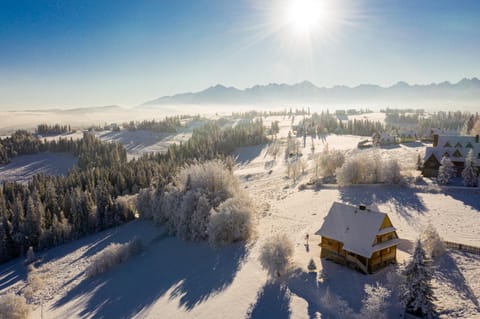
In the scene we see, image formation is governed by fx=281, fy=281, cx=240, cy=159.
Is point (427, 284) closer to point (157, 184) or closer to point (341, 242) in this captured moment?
point (341, 242)

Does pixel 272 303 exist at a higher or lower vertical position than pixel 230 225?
lower

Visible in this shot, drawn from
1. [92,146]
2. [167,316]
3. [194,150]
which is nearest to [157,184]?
[167,316]

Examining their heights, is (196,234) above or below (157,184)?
below

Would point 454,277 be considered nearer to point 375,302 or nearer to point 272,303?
point 375,302

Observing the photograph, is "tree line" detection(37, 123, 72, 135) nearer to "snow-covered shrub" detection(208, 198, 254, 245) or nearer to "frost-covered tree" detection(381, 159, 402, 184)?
"snow-covered shrub" detection(208, 198, 254, 245)

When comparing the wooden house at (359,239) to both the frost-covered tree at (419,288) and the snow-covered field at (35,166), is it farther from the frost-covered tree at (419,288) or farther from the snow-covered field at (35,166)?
the snow-covered field at (35,166)

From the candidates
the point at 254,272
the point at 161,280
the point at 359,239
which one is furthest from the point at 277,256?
the point at 161,280

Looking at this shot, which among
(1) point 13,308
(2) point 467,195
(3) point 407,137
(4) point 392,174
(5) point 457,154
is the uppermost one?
(5) point 457,154
